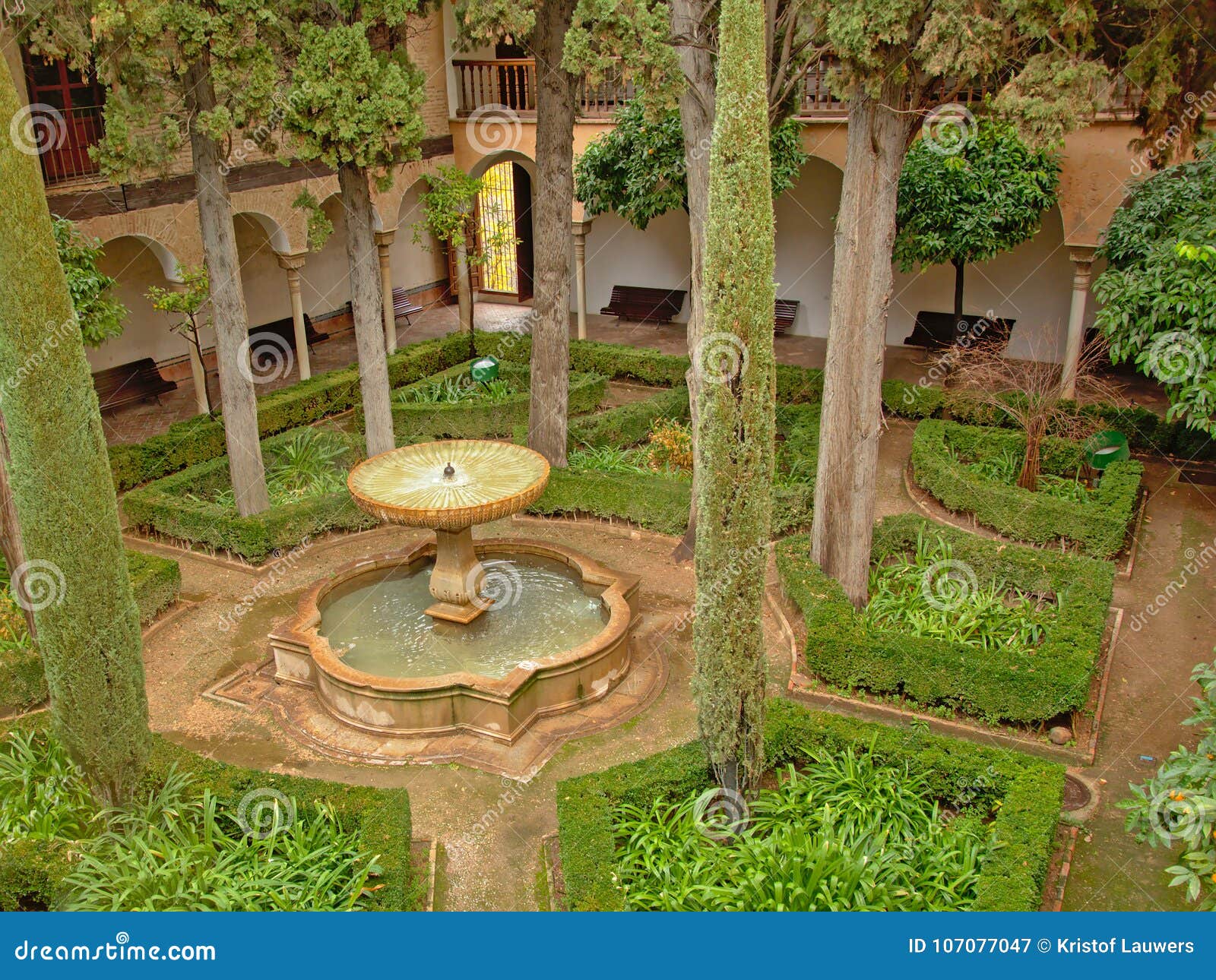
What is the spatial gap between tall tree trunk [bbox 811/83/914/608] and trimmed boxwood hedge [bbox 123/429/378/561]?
5.08 m

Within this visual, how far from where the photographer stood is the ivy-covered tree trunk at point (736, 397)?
6.16 m

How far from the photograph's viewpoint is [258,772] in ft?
24.0

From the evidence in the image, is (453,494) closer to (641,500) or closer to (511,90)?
(641,500)

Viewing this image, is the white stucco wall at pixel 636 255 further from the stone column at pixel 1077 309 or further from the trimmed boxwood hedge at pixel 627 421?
the stone column at pixel 1077 309

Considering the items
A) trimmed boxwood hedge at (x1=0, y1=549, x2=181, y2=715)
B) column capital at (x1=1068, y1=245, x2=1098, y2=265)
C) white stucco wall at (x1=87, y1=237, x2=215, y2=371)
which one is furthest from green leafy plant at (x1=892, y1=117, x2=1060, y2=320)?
white stucco wall at (x1=87, y1=237, x2=215, y2=371)

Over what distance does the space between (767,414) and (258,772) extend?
158 inches

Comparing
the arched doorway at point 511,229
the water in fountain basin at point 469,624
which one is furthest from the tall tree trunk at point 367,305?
the arched doorway at point 511,229

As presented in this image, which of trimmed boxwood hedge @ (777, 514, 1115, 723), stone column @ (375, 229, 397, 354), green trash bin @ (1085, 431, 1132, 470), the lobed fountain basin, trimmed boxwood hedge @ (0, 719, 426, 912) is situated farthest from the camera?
stone column @ (375, 229, 397, 354)

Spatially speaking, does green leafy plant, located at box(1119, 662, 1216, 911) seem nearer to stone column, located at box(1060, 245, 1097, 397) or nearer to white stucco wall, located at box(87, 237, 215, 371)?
stone column, located at box(1060, 245, 1097, 397)

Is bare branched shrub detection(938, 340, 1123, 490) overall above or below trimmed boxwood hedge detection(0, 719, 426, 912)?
above

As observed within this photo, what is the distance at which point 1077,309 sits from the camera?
14156 mm

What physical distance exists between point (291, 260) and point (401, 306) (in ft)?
13.8

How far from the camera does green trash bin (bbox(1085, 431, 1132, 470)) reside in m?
11.9

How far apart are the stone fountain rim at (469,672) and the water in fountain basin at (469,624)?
12cm
